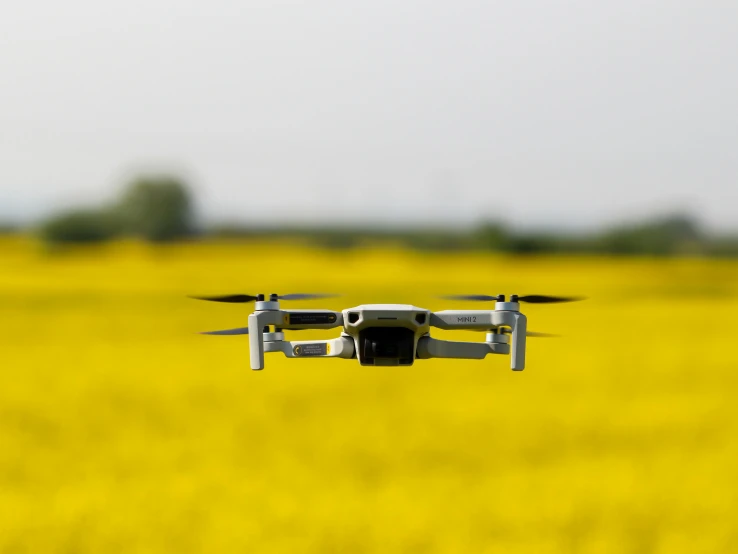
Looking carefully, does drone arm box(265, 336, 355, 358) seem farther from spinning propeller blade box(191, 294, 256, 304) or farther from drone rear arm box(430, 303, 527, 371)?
drone rear arm box(430, 303, 527, 371)

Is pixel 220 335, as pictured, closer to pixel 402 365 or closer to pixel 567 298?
pixel 402 365

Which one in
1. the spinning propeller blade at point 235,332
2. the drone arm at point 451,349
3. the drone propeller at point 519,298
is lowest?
the drone arm at point 451,349

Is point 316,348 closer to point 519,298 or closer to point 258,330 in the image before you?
point 258,330

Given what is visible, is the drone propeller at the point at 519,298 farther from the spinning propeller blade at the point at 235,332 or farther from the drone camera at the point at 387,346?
the spinning propeller blade at the point at 235,332

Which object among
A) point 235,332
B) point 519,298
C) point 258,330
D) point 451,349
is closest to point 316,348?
point 258,330

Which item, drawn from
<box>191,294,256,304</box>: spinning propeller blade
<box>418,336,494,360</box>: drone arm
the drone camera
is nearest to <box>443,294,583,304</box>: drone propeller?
<box>418,336,494,360</box>: drone arm

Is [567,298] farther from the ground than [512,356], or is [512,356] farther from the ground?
[567,298]

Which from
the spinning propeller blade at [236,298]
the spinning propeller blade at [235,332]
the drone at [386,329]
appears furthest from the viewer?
the spinning propeller blade at [236,298]

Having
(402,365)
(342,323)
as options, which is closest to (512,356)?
(402,365)

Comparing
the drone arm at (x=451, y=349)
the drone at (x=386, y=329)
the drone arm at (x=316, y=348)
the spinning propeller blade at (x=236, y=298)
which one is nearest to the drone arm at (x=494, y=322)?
the drone at (x=386, y=329)
